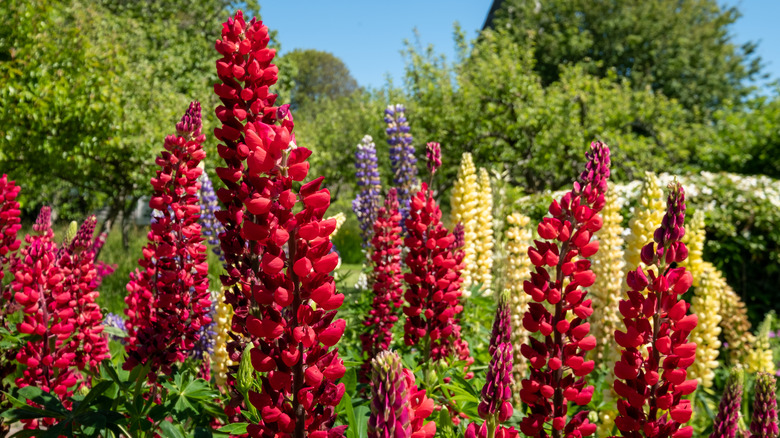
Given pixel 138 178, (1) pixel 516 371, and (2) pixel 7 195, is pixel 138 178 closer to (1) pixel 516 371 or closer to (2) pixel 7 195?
(2) pixel 7 195

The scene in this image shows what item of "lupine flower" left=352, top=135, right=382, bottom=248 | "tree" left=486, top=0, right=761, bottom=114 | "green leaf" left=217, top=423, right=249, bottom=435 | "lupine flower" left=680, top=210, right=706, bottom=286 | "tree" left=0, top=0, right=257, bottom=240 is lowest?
"green leaf" left=217, top=423, right=249, bottom=435

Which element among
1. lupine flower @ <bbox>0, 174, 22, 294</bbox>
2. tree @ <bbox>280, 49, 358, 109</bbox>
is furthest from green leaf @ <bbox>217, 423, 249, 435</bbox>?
tree @ <bbox>280, 49, 358, 109</bbox>

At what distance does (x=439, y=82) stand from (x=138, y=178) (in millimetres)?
8593

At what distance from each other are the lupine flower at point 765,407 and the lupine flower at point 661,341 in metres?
0.37

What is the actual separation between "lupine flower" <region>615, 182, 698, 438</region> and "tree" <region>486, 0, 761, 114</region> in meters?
23.4

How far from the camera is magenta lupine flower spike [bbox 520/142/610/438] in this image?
131cm

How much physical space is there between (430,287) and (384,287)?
0.43m

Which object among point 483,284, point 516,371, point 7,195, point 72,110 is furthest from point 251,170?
point 72,110

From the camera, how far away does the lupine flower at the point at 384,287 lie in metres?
2.60

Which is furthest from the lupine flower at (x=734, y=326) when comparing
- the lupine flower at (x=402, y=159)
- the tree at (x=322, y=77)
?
the tree at (x=322, y=77)

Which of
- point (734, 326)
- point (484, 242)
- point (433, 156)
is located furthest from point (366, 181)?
point (734, 326)

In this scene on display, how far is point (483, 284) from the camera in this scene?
12.6 feet

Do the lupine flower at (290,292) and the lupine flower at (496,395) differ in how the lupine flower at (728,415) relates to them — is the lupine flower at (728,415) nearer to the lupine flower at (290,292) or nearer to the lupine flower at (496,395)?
the lupine flower at (496,395)

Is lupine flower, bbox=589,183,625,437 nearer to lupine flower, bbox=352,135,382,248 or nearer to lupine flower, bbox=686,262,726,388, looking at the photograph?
lupine flower, bbox=686,262,726,388
